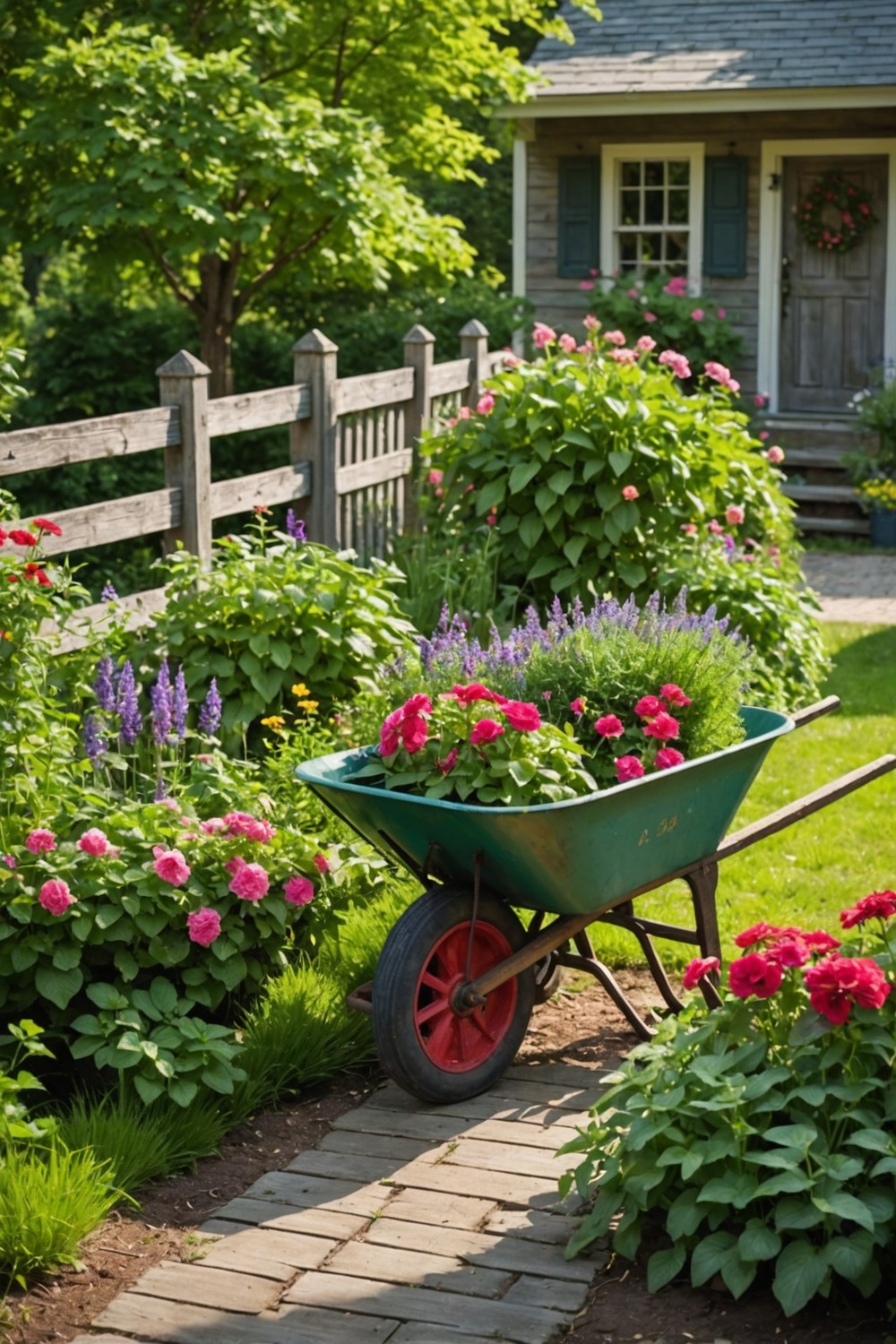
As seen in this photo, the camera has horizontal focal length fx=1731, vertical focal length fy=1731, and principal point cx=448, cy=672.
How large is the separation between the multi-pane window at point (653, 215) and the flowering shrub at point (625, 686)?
36.5ft

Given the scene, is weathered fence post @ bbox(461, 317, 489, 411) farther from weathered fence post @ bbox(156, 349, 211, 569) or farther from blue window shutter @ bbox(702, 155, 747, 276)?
blue window shutter @ bbox(702, 155, 747, 276)

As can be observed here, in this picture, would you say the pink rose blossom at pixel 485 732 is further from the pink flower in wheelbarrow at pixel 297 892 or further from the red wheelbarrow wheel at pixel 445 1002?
the pink flower in wheelbarrow at pixel 297 892

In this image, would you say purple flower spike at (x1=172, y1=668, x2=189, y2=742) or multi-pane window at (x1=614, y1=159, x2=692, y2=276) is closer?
purple flower spike at (x1=172, y1=668, x2=189, y2=742)

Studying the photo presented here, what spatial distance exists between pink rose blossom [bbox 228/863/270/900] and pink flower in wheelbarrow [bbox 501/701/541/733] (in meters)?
0.71

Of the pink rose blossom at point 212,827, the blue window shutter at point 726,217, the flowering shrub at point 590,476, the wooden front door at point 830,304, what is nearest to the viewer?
the pink rose blossom at point 212,827

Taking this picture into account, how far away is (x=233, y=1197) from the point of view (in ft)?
11.7

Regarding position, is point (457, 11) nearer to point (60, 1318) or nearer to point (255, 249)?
point (255, 249)

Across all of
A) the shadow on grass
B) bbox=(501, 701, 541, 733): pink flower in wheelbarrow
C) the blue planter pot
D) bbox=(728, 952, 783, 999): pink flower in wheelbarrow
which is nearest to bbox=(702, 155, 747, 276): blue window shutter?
the blue planter pot

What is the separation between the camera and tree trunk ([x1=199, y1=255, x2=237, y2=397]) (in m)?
13.1

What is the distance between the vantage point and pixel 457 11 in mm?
12305

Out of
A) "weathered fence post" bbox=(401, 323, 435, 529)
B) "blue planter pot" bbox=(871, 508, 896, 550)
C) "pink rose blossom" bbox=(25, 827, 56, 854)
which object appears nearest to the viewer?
"pink rose blossom" bbox=(25, 827, 56, 854)

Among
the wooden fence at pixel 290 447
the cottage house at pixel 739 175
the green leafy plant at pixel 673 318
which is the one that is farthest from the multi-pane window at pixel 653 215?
the wooden fence at pixel 290 447

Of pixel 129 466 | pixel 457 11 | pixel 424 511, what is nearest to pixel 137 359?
pixel 129 466

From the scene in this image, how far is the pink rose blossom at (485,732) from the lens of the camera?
3.80 metres
